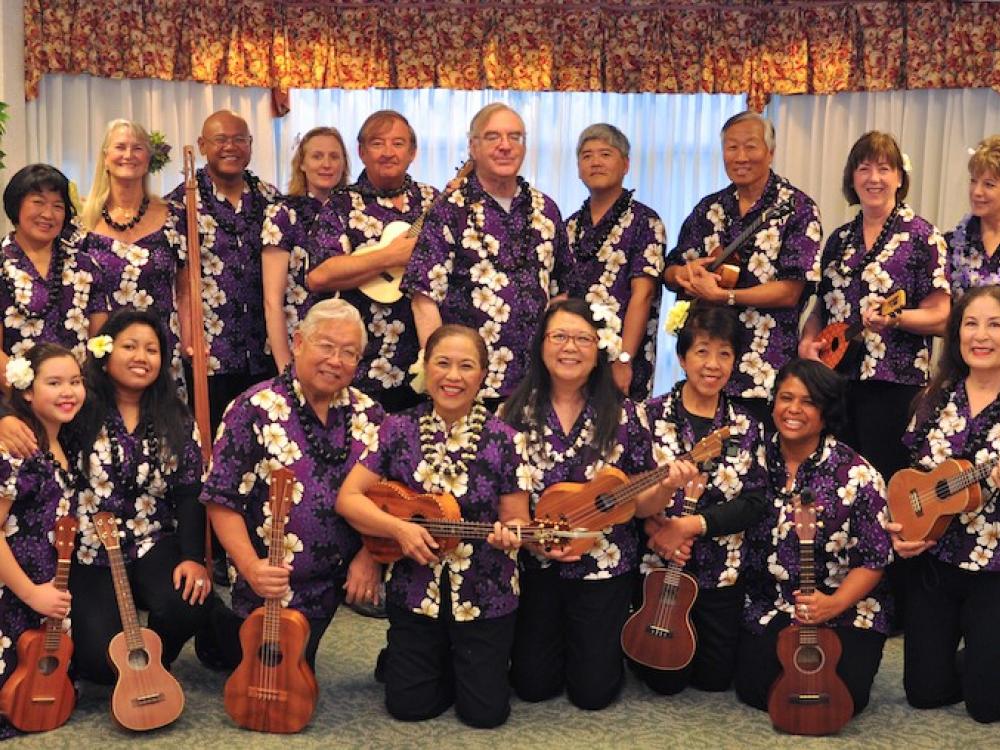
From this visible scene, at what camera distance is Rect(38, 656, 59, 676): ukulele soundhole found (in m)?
3.35

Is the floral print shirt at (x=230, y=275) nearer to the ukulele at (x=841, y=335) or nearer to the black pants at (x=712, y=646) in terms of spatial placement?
the black pants at (x=712, y=646)

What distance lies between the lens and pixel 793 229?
4.37 metres

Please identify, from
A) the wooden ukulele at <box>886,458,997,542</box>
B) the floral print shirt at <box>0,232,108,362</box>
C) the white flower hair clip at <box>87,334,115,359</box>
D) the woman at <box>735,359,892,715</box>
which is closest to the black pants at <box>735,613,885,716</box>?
the woman at <box>735,359,892,715</box>

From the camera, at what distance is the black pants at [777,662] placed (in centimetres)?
353

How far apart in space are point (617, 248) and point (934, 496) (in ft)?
5.01

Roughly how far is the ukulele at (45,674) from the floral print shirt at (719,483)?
1660 millimetres

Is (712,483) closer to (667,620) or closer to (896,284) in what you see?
(667,620)

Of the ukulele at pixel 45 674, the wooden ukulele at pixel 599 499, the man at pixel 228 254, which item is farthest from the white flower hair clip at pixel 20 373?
the wooden ukulele at pixel 599 499

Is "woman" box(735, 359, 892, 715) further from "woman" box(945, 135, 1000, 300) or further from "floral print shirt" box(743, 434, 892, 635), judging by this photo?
Result: "woman" box(945, 135, 1000, 300)

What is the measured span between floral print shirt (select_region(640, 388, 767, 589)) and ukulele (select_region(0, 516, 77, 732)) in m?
1.66

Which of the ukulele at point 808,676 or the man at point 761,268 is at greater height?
the man at point 761,268

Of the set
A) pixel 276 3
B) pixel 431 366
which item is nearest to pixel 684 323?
pixel 431 366

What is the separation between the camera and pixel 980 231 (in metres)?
4.45

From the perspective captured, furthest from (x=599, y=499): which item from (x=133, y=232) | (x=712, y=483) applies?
(x=133, y=232)
